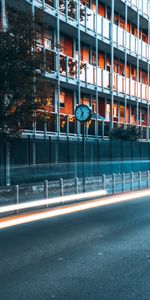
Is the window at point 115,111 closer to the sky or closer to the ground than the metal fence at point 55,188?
closer to the sky

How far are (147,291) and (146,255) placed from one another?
183 cm

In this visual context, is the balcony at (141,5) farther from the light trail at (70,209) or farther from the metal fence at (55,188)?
the light trail at (70,209)

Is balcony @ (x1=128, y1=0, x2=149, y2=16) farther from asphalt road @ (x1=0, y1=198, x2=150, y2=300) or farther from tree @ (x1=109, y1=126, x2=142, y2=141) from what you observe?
asphalt road @ (x1=0, y1=198, x2=150, y2=300)

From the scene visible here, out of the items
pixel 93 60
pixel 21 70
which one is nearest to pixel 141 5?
pixel 93 60

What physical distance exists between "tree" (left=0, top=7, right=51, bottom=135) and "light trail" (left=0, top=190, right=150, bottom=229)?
3.30 m

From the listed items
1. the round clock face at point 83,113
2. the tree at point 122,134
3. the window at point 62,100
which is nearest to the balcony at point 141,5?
the tree at point 122,134

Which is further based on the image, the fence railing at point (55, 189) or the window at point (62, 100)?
the window at point (62, 100)

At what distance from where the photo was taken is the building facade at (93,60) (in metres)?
22.1

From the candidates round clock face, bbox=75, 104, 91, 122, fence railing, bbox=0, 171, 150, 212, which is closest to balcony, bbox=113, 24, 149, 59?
fence railing, bbox=0, 171, 150, 212

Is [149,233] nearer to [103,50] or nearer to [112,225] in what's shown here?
[112,225]

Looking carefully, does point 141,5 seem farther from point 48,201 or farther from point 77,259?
point 77,259

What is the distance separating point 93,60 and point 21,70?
541 inches

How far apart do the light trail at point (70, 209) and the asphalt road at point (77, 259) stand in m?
0.41

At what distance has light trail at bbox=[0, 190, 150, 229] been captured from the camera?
34.8 ft
